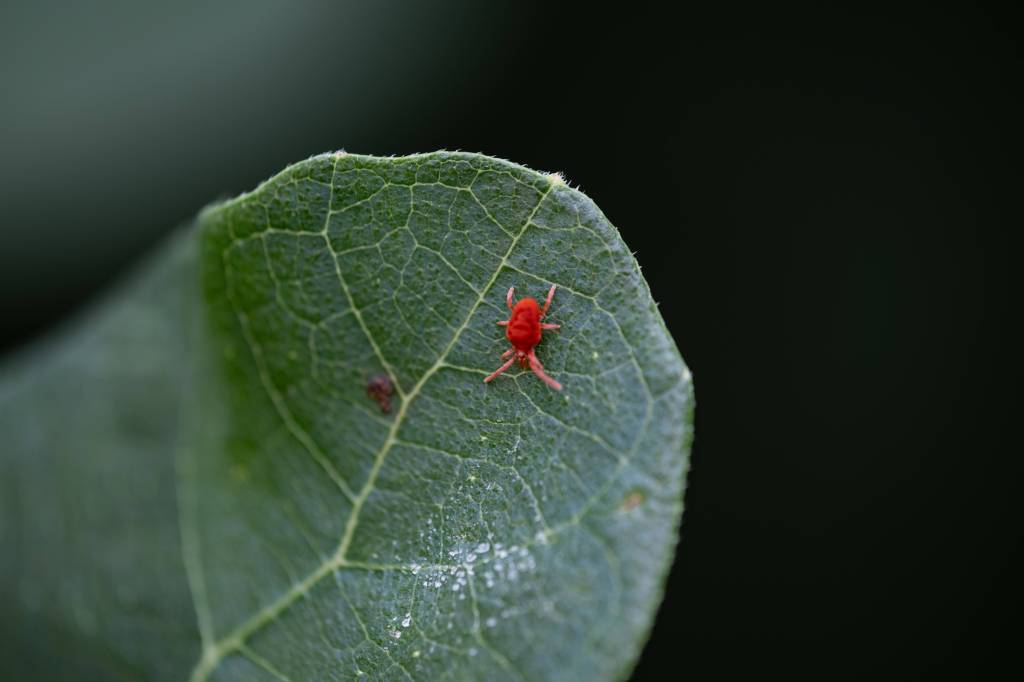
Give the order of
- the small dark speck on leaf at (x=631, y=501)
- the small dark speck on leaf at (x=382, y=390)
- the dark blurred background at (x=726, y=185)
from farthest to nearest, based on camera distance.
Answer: the dark blurred background at (x=726, y=185) < the small dark speck on leaf at (x=382, y=390) < the small dark speck on leaf at (x=631, y=501)

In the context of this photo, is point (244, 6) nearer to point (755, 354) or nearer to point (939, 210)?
point (755, 354)

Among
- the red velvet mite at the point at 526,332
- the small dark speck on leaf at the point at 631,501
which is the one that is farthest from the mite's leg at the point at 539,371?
the small dark speck on leaf at the point at 631,501

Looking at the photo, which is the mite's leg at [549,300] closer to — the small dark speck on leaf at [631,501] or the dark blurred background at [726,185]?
the small dark speck on leaf at [631,501]

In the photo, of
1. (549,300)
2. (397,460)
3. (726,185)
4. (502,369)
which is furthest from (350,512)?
(726,185)

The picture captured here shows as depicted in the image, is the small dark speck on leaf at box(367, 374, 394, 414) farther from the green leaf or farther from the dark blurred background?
the dark blurred background

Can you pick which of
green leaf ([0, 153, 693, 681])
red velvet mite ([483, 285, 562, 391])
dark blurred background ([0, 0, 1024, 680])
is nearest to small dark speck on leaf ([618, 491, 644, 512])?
green leaf ([0, 153, 693, 681])

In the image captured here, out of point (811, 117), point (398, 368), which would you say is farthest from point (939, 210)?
point (398, 368)

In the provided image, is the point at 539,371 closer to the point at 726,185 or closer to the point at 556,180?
the point at 556,180
